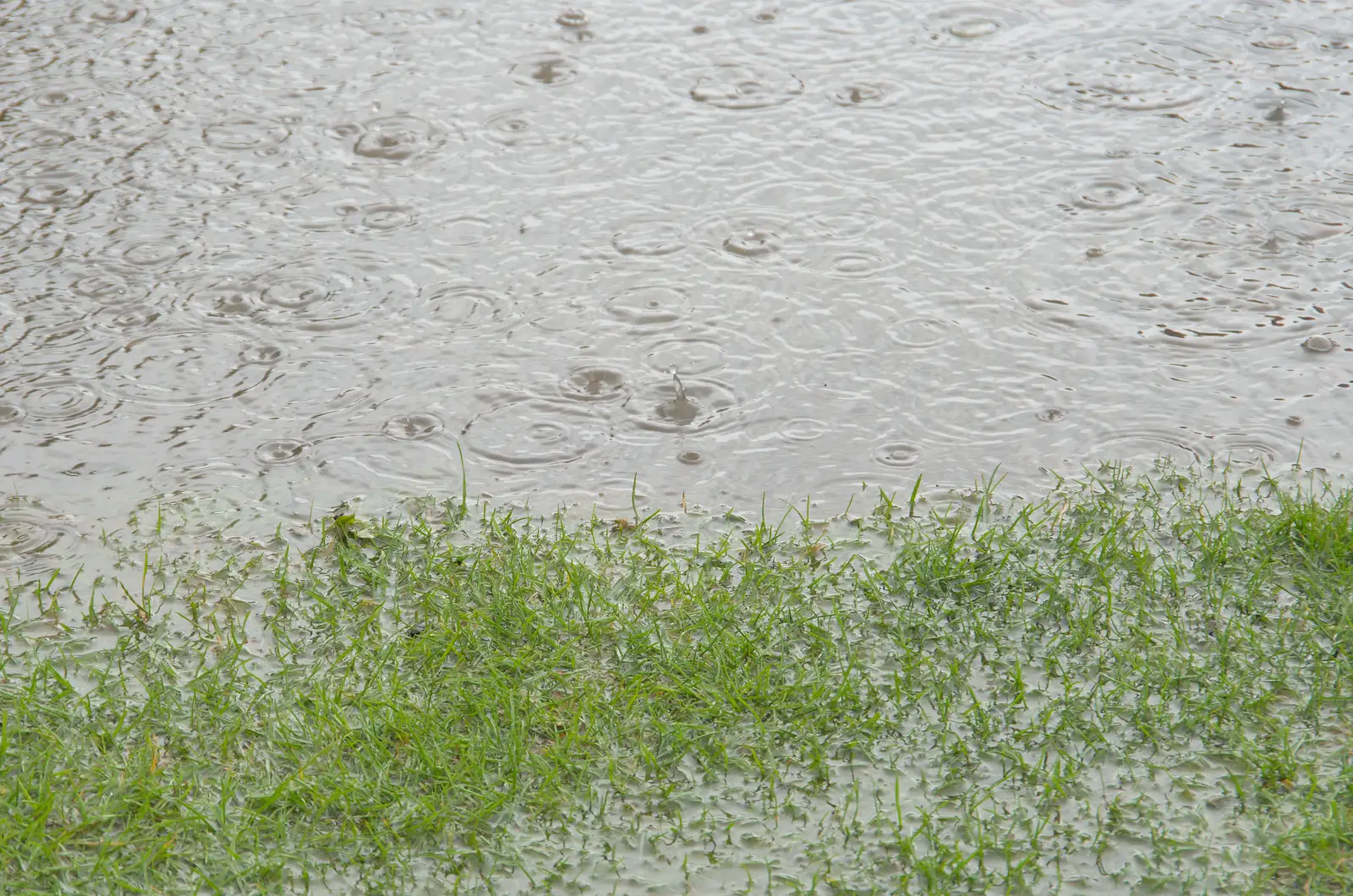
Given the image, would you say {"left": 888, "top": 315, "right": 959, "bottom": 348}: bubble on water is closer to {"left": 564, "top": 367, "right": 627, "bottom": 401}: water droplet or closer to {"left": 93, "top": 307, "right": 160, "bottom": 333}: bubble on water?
{"left": 564, "top": 367, "right": 627, "bottom": 401}: water droplet

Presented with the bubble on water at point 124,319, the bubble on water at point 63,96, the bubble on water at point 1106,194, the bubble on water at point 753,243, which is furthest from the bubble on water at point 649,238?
the bubble on water at point 63,96

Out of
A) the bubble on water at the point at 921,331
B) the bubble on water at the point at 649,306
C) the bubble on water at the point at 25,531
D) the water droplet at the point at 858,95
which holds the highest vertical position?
the water droplet at the point at 858,95

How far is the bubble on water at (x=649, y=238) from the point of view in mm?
4750

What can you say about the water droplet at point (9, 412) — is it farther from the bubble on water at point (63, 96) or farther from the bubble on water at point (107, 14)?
the bubble on water at point (107, 14)

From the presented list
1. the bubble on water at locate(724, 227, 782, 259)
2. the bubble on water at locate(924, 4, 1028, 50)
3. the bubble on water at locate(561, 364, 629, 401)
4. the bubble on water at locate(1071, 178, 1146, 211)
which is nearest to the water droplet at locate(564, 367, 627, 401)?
the bubble on water at locate(561, 364, 629, 401)

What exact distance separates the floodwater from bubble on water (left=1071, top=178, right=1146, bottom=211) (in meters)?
0.02

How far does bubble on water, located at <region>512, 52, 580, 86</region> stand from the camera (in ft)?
18.9

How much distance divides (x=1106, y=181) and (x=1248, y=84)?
111 centimetres

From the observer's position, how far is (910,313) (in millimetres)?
4445

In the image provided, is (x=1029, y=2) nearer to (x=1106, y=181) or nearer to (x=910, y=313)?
(x=1106, y=181)

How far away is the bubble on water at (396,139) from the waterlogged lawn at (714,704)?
2.19 metres

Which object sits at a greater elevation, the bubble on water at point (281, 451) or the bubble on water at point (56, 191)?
the bubble on water at point (56, 191)

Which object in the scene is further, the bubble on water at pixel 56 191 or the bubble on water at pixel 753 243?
the bubble on water at pixel 56 191

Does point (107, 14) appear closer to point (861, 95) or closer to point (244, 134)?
point (244, 134)
